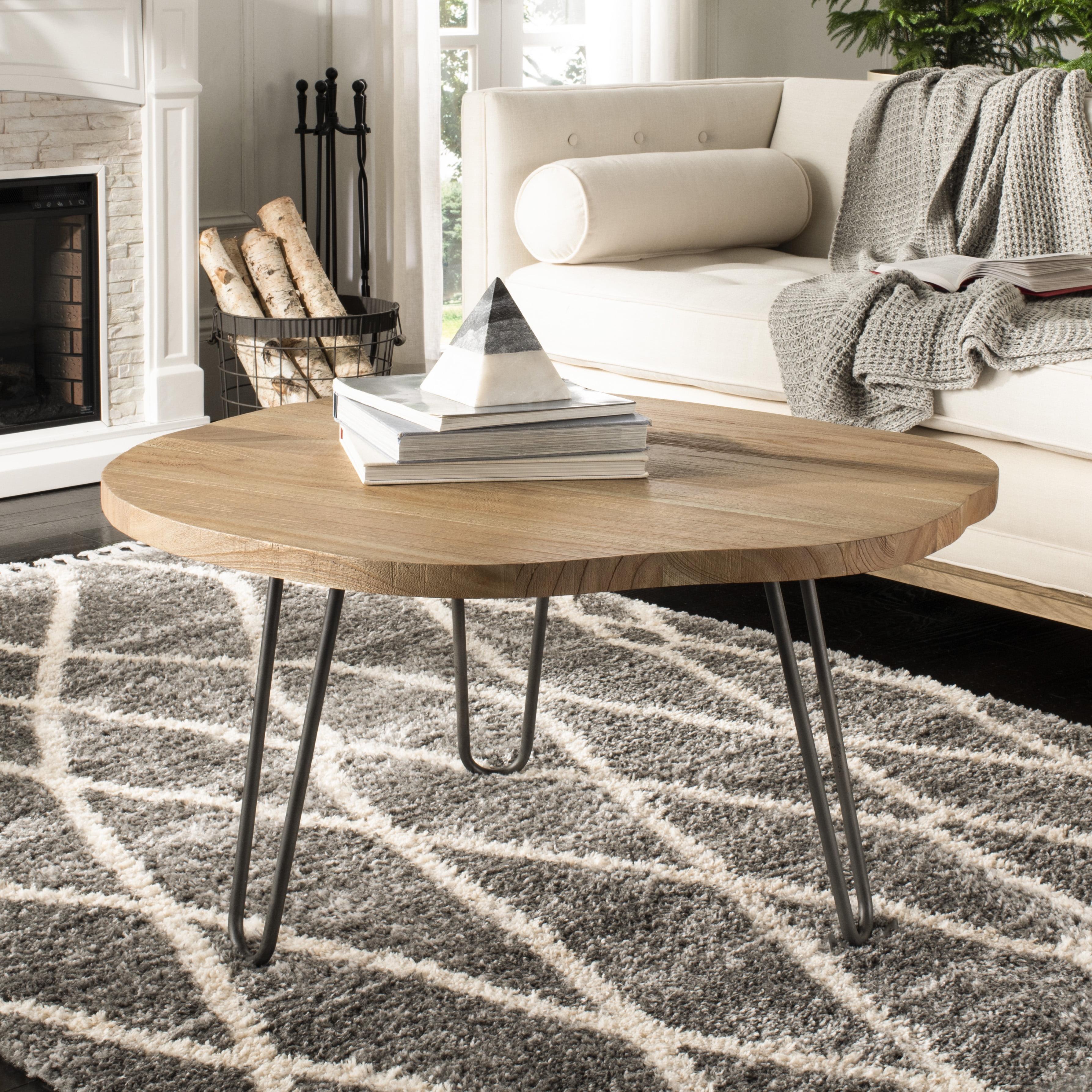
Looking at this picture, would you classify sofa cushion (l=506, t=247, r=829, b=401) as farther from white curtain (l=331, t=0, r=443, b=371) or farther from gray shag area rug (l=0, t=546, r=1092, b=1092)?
white curtain (l=331, t=0, r=443, b=371)

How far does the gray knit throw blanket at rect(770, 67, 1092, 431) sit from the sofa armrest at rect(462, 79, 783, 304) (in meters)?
0.37

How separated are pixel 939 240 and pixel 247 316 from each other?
1449mm

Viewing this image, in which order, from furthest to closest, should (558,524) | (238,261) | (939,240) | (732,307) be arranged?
(238,261), (939,240), (732,307), (558,524)

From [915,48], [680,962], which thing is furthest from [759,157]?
[680,962]

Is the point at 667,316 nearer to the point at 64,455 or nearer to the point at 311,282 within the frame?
the point at 311,282

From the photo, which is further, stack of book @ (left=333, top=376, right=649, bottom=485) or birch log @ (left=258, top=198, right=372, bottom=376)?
birch log @ (left=258, top=198, right=372, bottom=376)

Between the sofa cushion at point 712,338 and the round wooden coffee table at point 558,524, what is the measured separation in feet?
1.81

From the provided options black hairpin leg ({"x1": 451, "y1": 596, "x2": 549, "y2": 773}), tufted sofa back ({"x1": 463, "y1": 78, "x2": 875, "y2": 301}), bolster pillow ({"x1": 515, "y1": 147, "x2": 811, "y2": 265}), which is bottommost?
black hairpin leg ({"x1": 451, "y1": 596, "x2": 549, "y2": 773})

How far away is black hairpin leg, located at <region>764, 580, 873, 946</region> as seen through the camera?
44.9 inches

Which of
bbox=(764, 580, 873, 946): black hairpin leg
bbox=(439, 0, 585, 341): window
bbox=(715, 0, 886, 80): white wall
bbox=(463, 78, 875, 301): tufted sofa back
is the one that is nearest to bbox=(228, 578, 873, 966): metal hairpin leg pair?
bbox=(764, 580, 873, 946): black hairpin leg

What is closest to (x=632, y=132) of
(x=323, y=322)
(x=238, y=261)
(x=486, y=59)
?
(x=323, y=322)

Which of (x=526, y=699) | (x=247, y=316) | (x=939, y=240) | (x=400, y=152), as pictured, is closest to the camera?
(x=526, y=699)

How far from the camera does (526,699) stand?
1.59 meters

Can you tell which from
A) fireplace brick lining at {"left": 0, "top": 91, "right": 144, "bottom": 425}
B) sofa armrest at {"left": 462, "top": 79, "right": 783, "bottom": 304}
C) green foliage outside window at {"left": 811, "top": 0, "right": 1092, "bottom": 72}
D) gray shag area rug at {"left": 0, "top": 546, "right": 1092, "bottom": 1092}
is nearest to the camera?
gray shag area rug at {"left": 0, "top": 546, "right": 1092, "bottom": 1092}
